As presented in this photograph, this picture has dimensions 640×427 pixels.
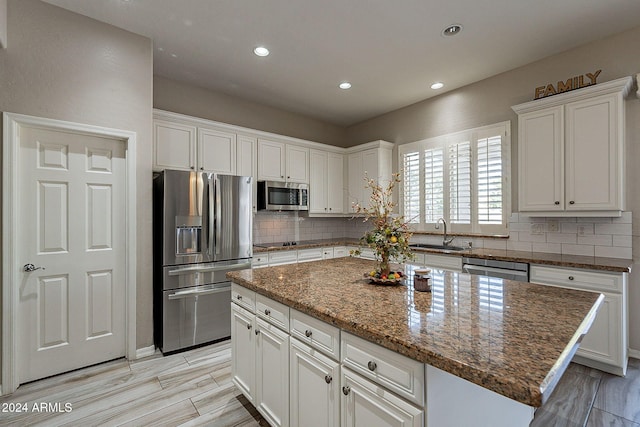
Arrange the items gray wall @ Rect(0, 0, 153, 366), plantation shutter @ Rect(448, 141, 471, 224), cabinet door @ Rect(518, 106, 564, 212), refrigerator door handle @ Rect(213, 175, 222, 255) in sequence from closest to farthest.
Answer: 1. gray wall @ Rect(0, 0, 153, 366)
2. cabinet door @ Rect(518, 106, 564, 212)
3. refrigerator door handle @ Rect(213, 175, 222, 255)
4. plantation shutter @ Rect(448, 141, 471, 224)

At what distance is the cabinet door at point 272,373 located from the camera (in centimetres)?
164

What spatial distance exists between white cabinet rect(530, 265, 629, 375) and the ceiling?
2.20m

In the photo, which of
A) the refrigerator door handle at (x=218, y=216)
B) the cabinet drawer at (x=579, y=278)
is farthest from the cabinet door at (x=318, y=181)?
the cabinet drawer at (x=579, y=278)

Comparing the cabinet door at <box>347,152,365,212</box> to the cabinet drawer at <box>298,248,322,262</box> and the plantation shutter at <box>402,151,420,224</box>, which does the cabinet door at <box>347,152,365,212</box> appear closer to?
the plantation shutter at <box>402,151,420,224</box>

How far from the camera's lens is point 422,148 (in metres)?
4.39

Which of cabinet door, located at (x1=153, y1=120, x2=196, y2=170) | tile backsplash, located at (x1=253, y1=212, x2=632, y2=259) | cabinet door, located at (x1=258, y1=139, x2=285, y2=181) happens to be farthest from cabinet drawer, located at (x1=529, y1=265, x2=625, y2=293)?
cabinet door, located at (x1=153, y1=120, x2=196, y2=170)

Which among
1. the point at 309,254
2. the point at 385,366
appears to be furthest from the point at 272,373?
the point at 309,254

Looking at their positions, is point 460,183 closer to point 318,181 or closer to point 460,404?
point 318,181

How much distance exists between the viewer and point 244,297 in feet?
6.71

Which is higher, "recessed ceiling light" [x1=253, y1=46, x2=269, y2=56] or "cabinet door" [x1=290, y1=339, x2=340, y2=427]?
"recessed ceiling light" [x1=253, y1=46, x2=269, y2=56]

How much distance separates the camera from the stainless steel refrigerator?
294 centimetres

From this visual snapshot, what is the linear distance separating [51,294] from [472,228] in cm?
444

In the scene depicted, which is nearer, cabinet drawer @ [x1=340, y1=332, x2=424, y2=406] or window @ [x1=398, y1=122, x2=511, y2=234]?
cabinet drawer @ [x1=340, y1=332, x2=424, y2=406]

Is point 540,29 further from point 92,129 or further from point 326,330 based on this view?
point 92,129
